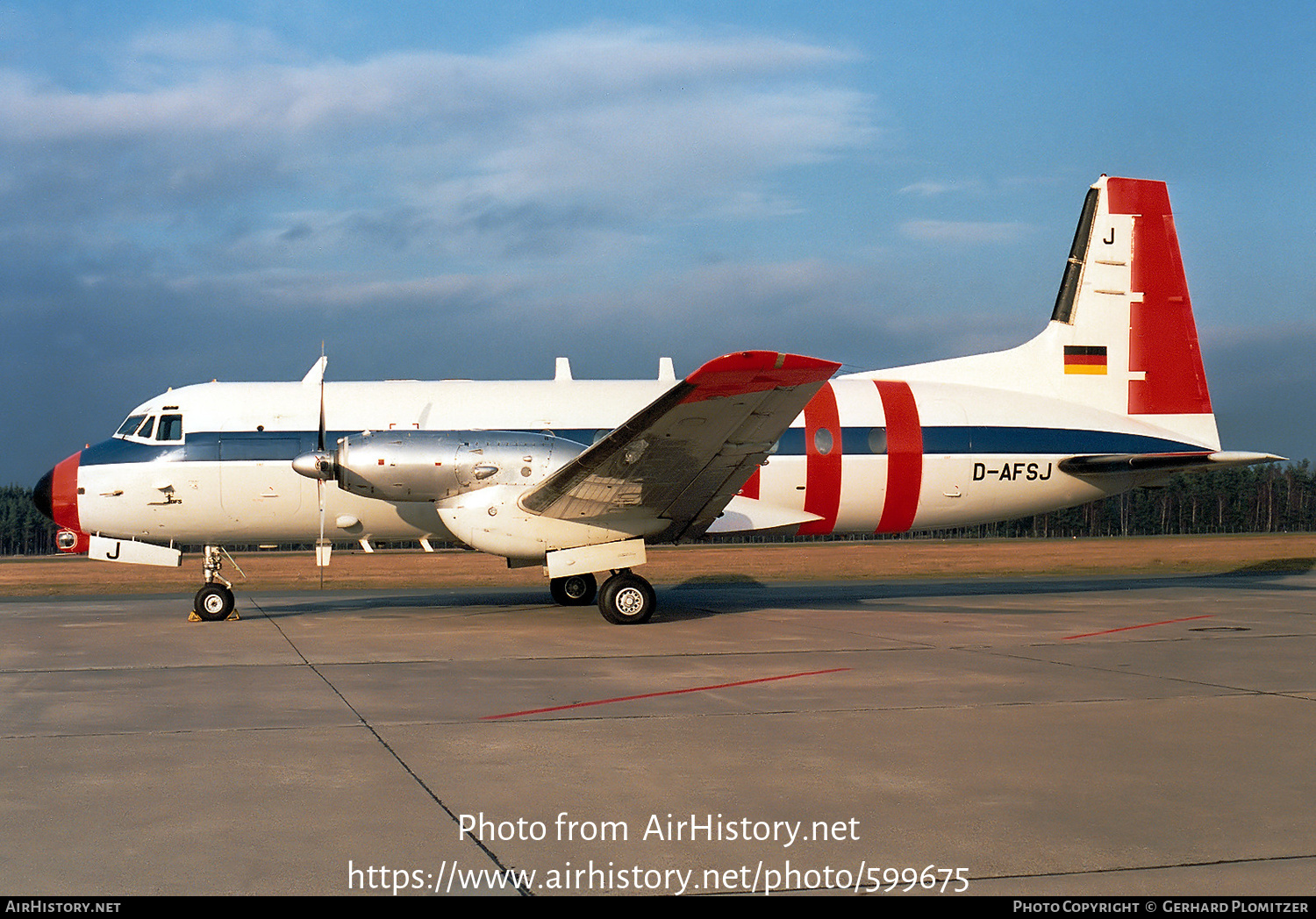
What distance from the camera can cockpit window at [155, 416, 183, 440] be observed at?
59.9 ft

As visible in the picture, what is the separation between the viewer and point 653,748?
7.58 m

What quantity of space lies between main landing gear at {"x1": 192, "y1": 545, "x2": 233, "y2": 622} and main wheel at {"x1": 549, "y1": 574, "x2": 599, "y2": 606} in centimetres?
540

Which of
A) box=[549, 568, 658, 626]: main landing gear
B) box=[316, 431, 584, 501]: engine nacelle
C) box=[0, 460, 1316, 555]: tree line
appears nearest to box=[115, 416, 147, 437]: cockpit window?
box=[316, 431, 584, 501]: engine nacelle

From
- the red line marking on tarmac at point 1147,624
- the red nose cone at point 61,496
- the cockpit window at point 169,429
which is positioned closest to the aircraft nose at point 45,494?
the red nose cone at point 61,496

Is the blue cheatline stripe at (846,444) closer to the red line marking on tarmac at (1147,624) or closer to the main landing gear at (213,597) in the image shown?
the main landing gear at (213,597)

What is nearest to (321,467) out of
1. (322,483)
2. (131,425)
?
(322,483)

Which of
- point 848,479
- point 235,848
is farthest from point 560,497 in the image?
point 235,848

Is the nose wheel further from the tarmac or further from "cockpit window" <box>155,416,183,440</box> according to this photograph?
the tarmac

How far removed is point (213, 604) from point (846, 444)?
35.0ft

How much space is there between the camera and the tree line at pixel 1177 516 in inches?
4286

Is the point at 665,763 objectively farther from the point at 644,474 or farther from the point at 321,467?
the point at 321,467

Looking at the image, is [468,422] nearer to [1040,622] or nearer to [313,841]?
[1040,622]

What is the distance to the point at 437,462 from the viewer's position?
52.1 ft

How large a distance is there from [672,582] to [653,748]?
1958 centimetres
